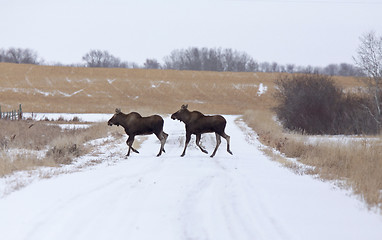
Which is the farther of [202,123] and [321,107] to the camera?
[321,107]

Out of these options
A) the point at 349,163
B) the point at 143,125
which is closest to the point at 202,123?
the point at 143,125

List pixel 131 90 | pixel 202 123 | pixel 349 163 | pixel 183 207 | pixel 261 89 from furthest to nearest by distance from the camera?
1. pixel 261 89
2. pixel 131 90
3. pixel 202 123
4. pixel 349 163
5. pixel 183 207

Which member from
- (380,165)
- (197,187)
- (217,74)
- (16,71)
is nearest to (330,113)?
(380,165)

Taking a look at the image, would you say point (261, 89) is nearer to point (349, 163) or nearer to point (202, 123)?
point (202, 123)

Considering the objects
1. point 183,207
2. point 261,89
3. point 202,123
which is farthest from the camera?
point 261,89

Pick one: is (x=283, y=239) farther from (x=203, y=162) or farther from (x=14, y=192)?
(x=203, y=162)

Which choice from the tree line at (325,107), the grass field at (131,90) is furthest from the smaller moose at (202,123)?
the grass field at (131,90)

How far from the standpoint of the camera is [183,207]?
6.61 meters

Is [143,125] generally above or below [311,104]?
above

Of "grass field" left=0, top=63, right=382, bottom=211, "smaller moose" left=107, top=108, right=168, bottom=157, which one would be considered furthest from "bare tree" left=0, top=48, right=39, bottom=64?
"smaller moose" left=107, top=108, right=168, bottom=157

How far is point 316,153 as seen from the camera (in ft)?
44.3

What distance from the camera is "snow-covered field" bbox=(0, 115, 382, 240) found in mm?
5383

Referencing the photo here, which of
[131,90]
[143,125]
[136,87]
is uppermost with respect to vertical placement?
[143,125]

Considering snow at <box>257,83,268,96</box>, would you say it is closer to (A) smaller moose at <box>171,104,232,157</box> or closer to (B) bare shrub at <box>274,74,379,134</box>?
(B) bare shrub at <box>274,74,379,134</box>
